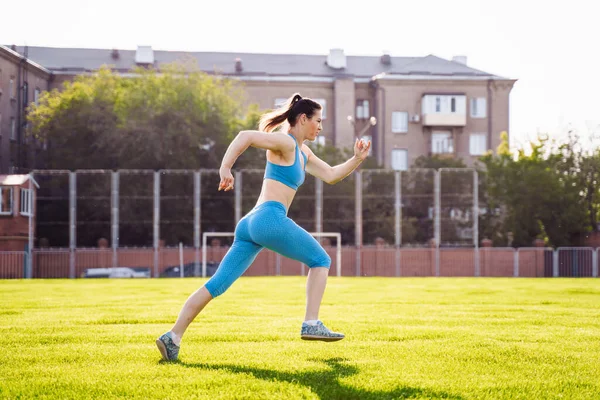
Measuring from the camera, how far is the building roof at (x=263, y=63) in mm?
65562

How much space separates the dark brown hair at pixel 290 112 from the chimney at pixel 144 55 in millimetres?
61559

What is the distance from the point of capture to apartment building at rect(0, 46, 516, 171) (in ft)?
213

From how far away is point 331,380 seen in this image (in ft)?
19.0

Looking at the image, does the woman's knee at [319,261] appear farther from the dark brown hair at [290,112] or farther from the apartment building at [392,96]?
the apartment building at [392,96]

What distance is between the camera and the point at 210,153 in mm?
52719

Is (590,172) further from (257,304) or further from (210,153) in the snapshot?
(257,304)

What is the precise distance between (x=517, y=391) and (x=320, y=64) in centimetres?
6387

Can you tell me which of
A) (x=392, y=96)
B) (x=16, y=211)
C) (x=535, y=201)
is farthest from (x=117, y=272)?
(x=392, y=96)

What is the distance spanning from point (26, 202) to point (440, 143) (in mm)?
32261

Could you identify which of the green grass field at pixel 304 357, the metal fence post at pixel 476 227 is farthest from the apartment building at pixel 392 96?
the green grass field at pixel 304 357

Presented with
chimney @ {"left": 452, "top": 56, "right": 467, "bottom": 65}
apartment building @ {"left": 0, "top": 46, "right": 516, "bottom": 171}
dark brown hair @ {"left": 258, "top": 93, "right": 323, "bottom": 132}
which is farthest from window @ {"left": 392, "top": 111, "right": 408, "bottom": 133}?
dark brown hair @ {"left": 258, "top": 93, "right": 323, "bottom": 132}

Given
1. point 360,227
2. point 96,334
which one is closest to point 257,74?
point 360,227

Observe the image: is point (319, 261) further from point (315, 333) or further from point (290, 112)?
point (290, 112)

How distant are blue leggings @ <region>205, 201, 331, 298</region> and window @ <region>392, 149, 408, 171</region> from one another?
196 feet
